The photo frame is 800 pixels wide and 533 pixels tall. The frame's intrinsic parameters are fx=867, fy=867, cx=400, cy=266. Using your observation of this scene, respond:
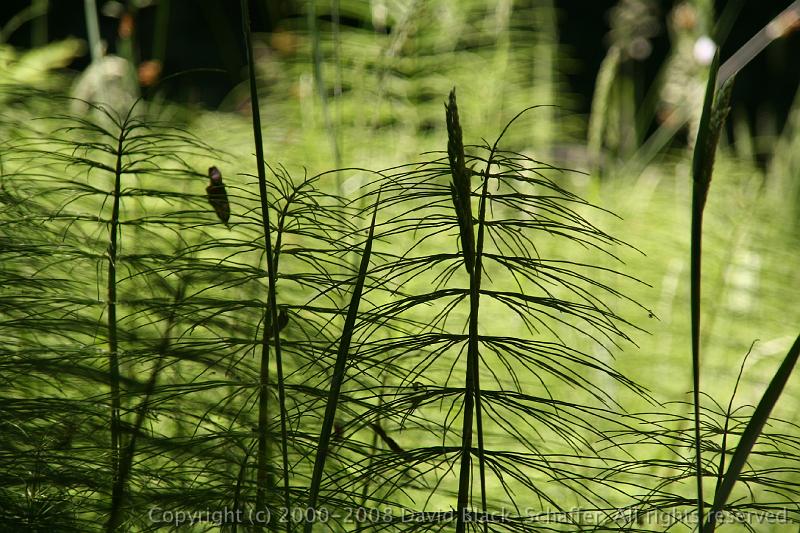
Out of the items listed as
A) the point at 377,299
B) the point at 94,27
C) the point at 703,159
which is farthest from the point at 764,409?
the point at 94,27

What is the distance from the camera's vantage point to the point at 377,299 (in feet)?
3.56

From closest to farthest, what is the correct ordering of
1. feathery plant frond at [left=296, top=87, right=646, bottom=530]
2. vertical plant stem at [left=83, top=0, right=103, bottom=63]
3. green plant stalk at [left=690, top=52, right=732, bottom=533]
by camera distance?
green plant stalk at [left=690, top=52, right=732, bottom=533] → feathery plant frond at [left=296, top=87, right=646, bottom=530] → vertical plant stem at [left=83, top=0, right=103, bottom=63]

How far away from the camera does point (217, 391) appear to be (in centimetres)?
80

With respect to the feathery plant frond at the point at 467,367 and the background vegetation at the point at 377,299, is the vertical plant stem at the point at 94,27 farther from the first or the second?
the feathery plant frond at the point at 467,367

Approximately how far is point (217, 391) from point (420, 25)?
3.16ft

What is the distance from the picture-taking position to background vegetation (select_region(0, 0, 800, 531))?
0.52 meters

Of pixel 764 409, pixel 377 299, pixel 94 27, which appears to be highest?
pixel 94 27

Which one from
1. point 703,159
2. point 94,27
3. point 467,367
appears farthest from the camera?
point 94,27

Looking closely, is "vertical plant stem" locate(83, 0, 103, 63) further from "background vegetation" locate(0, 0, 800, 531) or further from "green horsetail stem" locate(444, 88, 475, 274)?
"green horsetail stem" locate(444, 88, 475, 274)

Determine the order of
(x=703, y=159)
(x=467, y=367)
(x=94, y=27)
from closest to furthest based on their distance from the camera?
(x=703, y=159), (x=467, y=367), (x=94, y=27)

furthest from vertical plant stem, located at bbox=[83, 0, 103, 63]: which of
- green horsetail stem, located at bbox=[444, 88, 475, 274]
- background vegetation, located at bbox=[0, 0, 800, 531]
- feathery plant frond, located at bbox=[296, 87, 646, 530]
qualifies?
green horsetail stem, located at bbox=[444, 88, 475, 274]

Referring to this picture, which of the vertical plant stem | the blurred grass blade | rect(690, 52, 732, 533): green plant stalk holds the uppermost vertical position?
the vertical plant stem

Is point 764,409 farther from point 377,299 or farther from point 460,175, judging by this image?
point 377,299

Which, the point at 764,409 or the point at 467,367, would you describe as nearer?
the point at 764,409
